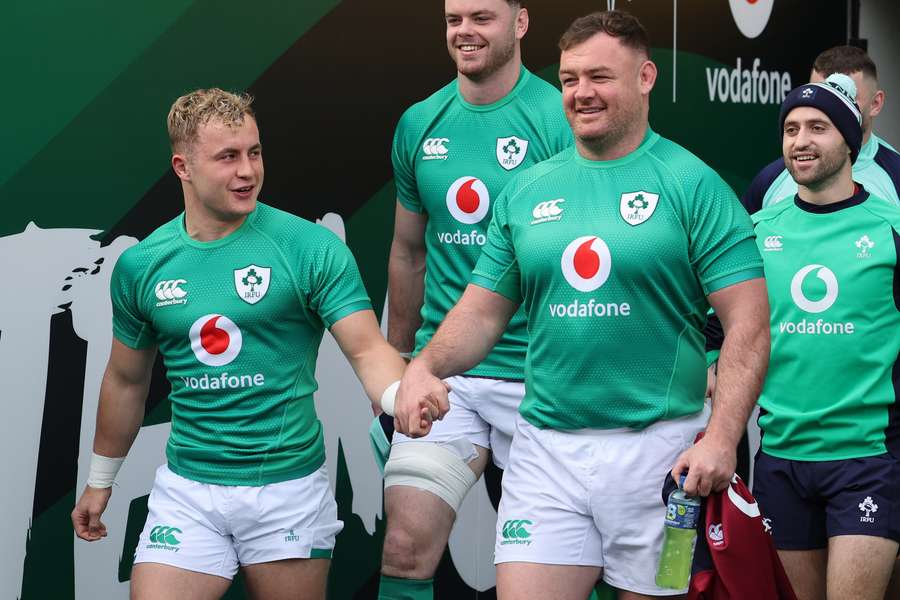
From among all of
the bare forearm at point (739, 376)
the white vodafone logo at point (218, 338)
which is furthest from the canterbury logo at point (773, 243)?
the white vodafone logo at point (218, 338)

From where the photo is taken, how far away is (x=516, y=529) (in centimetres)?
399

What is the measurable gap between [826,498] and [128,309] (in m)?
2.27

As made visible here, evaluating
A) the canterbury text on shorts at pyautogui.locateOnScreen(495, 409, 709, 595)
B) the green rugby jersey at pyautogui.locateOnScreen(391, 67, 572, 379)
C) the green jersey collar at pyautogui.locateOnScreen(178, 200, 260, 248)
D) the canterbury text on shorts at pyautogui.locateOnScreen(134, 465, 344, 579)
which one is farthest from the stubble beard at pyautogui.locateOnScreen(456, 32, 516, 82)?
the canterbury text on shorts at pyautogui.locateOnScreen(134, 465, 344, 579)

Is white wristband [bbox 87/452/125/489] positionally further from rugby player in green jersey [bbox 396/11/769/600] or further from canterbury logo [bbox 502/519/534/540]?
canterbury logo [bbox 502/519/534/540]

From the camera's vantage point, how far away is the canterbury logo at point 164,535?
13.5 feet

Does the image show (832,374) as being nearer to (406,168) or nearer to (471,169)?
(471,169)

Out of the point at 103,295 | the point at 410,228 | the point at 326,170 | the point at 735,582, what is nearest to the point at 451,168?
the point at 410,228

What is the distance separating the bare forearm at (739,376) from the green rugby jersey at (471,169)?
3.66 feet

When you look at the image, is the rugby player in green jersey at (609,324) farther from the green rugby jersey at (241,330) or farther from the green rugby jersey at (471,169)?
the green rugby jersey at (471,169)

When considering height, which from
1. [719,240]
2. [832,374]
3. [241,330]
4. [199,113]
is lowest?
[832,374]

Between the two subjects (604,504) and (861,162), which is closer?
(604,504)

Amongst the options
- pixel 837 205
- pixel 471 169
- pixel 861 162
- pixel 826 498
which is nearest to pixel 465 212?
pixel 471 169

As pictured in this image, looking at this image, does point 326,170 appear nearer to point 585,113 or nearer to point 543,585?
point 585,113

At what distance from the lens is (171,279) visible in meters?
4.23
